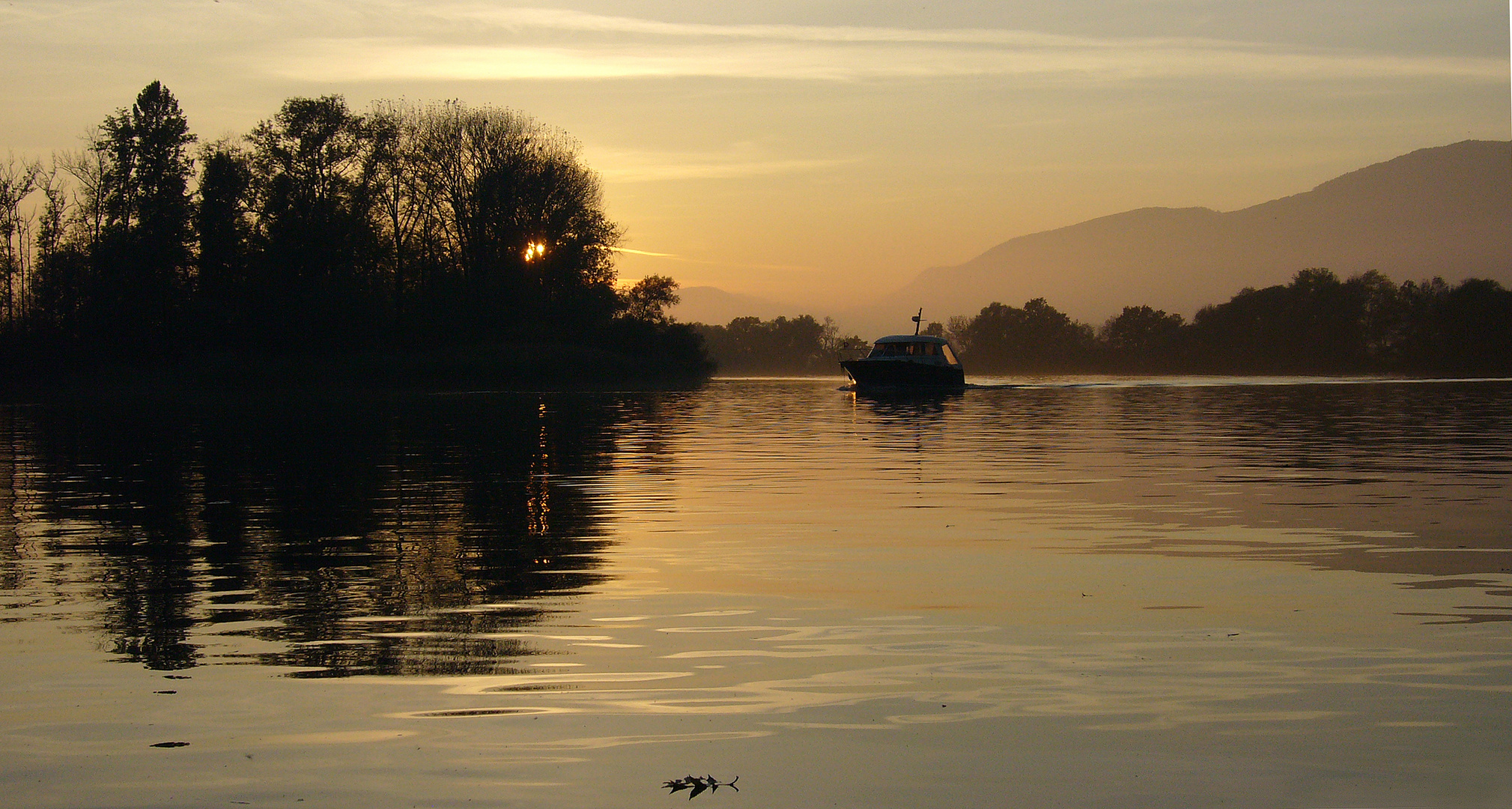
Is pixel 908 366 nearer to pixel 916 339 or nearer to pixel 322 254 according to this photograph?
pixel 916 339

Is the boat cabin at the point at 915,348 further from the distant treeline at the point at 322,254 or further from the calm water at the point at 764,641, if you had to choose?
the calm water at the point at 764,641

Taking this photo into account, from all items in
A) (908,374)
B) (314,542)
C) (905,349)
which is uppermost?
(905,349)

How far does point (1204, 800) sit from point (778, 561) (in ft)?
21.1

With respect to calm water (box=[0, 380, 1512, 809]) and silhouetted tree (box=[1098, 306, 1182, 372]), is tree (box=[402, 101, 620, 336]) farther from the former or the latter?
silhouetted tree (box=[1098, 306, 1182, 372])

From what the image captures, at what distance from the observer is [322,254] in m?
76.3

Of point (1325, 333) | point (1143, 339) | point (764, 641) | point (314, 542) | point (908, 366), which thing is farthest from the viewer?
point (1143, 339)

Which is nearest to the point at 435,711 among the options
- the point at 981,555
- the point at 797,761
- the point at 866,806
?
the point at 797,761

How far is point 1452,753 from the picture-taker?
5.85m

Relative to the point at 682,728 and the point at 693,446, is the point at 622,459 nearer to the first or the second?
the point at 693,446

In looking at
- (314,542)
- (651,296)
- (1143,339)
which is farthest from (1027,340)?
(314,542)

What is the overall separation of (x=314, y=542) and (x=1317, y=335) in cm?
14772

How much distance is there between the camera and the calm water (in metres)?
5.68

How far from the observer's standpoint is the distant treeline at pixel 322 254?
74.6 metres

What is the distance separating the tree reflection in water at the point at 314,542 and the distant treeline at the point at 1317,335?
113 metres
